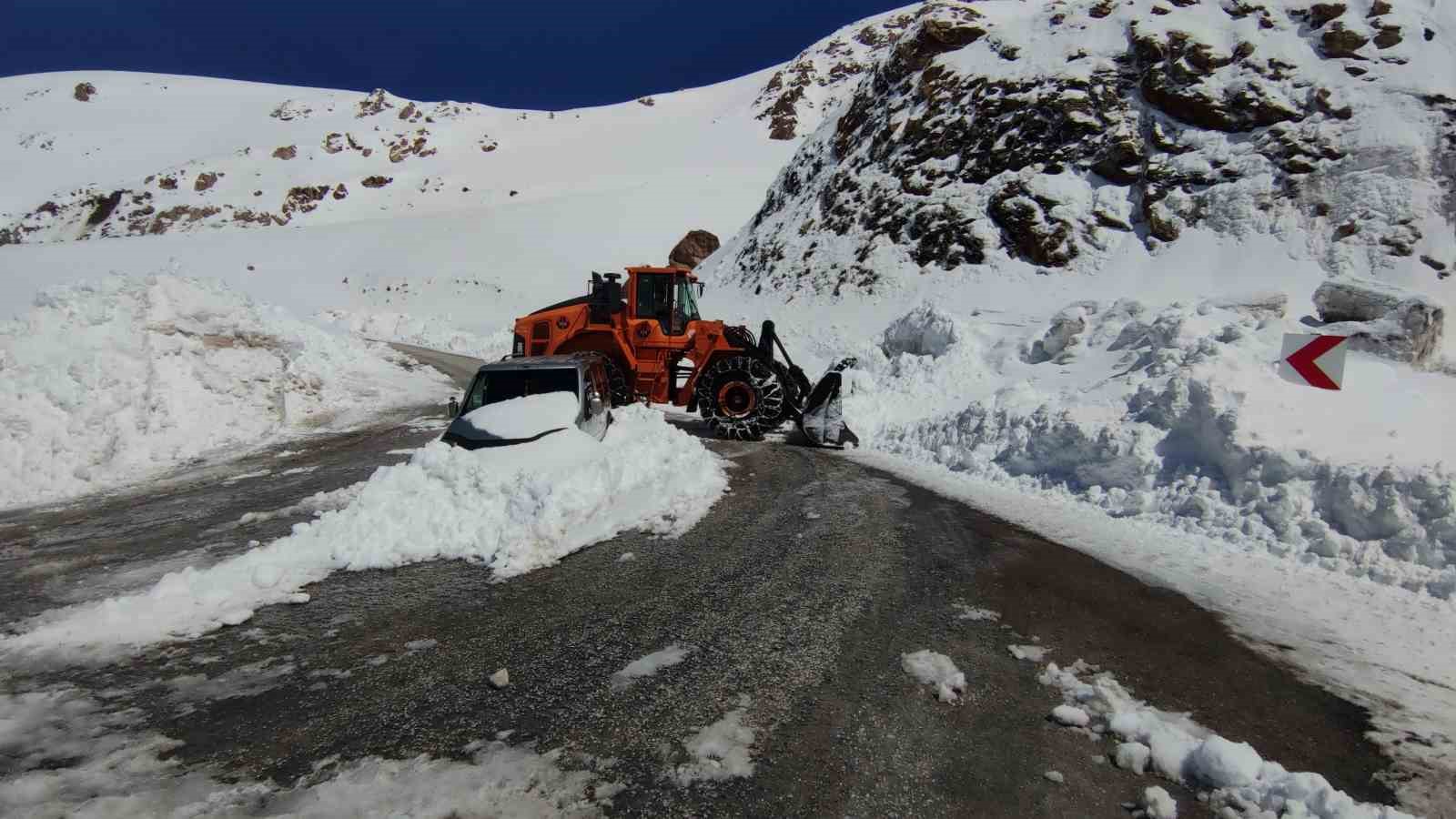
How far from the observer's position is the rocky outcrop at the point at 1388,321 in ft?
39.2

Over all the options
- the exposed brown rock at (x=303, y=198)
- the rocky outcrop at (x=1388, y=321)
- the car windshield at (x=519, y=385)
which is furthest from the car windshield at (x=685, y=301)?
the exposed brown rock at (x=303, y=198)

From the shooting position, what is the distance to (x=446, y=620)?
473cm

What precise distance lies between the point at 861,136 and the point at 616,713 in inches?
1174

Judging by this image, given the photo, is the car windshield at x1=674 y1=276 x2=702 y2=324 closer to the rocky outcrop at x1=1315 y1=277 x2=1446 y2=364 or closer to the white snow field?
the white snow field

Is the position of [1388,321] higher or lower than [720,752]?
lower

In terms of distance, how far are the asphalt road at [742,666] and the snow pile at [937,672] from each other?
8 cm

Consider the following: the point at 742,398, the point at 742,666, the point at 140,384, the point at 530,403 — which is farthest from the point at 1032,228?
the point at 140,384

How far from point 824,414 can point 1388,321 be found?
9873 millimetres

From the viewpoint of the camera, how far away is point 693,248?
1626 inches

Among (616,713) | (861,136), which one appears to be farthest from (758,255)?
(616,713)

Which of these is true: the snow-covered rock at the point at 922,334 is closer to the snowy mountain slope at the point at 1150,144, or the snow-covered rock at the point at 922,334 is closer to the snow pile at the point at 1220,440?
the snow pile at the point at 1220,440

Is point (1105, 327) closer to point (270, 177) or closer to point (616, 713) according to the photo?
point (616, 713)

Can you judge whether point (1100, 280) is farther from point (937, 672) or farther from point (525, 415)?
point (937, 672)

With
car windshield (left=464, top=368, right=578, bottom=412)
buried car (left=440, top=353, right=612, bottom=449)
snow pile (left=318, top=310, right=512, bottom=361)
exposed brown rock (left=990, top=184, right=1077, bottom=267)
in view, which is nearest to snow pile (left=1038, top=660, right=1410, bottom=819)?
buried car (left=440, top=353, right=612, bottom=449)
